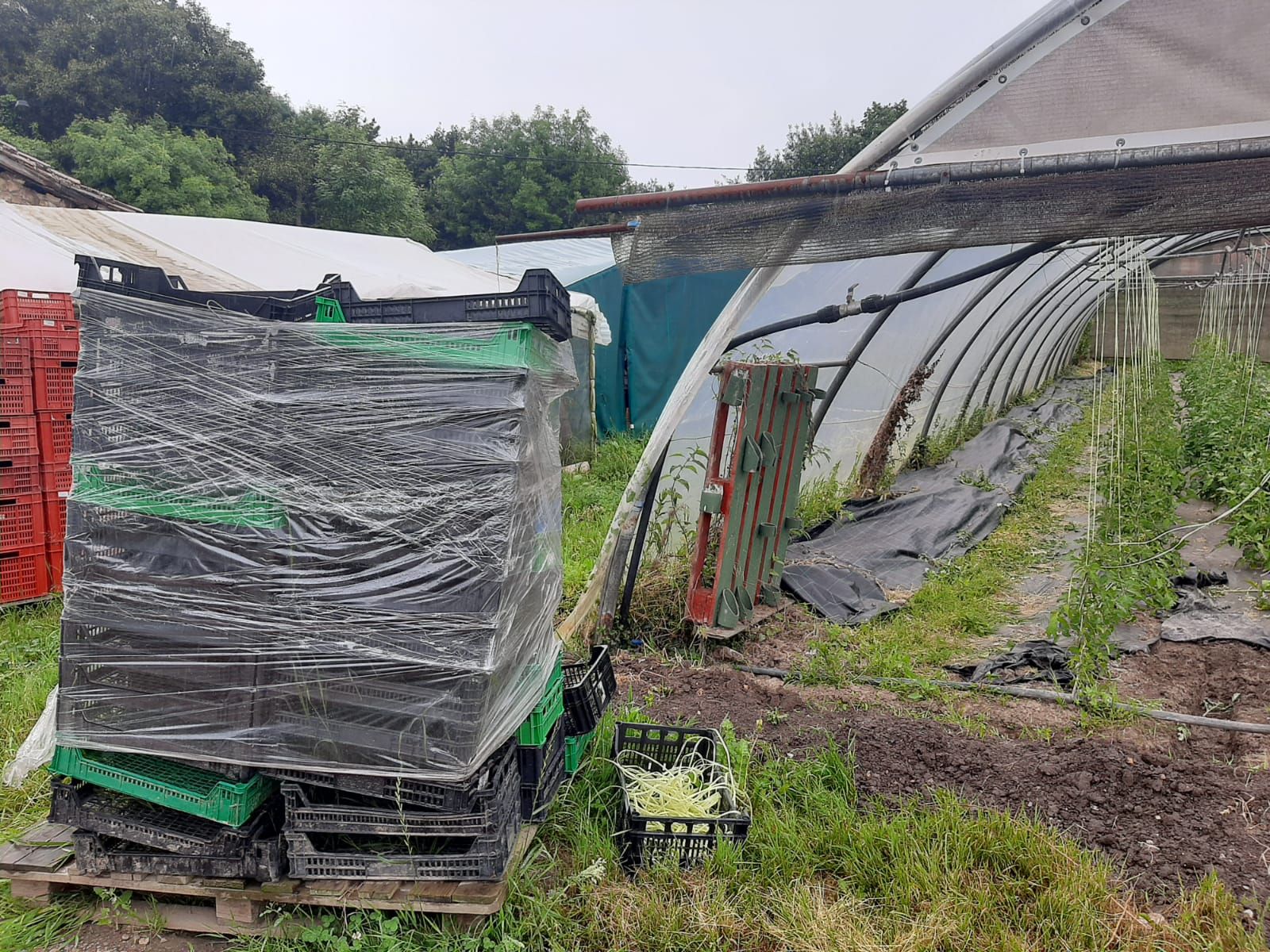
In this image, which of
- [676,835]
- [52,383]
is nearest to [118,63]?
[52,383]

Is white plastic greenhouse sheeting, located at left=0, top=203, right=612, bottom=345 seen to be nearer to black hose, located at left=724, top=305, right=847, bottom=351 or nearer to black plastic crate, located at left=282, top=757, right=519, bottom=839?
black hose, located at left=724, top=305, right=847, bottom=351

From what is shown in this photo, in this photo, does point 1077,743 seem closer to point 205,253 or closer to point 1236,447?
point 1236,447

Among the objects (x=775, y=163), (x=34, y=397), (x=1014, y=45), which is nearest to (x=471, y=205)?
(x=775, y=163)

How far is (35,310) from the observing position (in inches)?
181

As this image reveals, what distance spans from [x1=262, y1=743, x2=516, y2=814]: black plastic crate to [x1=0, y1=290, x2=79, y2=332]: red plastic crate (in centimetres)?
365

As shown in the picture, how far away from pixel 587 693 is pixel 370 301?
1.59 metres

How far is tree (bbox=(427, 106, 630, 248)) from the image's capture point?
27.0 m

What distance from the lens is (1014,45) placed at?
9.07 feet

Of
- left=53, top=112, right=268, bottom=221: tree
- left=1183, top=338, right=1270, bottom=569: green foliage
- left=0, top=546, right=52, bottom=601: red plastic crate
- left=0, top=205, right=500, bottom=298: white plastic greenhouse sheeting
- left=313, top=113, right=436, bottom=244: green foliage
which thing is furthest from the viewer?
left=313, top=113, right=436, bottom=244: green foliage

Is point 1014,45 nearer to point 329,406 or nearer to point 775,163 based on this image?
point 329,406

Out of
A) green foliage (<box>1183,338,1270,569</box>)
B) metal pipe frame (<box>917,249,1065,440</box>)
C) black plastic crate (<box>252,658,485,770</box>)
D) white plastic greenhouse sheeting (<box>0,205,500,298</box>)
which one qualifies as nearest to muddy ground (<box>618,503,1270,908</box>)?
green foliage (<box>1183,338,1270,569</box>)

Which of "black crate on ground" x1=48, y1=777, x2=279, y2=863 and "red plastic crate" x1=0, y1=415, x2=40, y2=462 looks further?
"red plastic crate" x1=0, y1=415, x2=40, y2=462

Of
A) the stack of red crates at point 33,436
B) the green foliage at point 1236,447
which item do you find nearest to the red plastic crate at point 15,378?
the stack of red crates at point 33,436

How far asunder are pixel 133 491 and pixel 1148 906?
3163 mm
